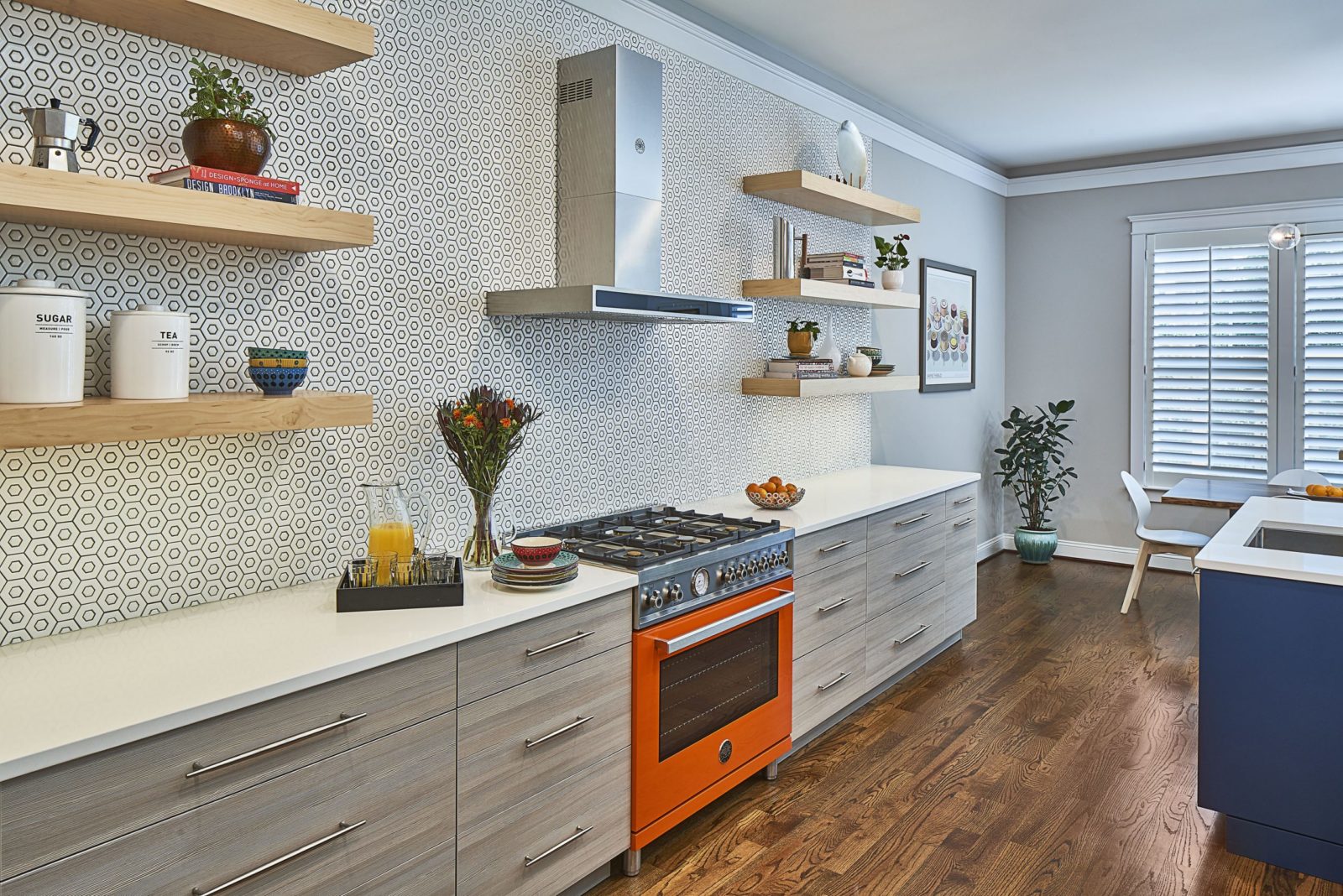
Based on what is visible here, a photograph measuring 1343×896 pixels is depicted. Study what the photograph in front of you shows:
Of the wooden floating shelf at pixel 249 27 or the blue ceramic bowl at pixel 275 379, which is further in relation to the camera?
the blue ceramic bowl at pixel 275 379

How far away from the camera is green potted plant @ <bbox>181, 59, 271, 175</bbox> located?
1.85m

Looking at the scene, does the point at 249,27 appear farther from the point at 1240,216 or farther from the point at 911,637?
the point at 1240,216

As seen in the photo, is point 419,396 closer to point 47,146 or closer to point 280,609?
point 280,609

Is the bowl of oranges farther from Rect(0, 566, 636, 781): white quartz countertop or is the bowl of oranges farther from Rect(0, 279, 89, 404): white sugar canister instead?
Rect(0, 279, 89, 404): white sugar canister

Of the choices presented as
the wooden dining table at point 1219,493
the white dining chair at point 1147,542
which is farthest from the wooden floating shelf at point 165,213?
the white dining chair at point 1147,542

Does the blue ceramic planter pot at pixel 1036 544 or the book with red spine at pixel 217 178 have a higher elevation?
the book with red spine at pixel 217 178

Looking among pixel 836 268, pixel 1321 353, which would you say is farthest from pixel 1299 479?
pixel 836 268

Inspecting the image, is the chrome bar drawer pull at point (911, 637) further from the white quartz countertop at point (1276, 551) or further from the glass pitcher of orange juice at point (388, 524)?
the glass pitcher of orange juice at point (388, 524)

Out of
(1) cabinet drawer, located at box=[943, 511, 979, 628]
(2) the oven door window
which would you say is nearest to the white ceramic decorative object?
(1) cabinet drawer, located at box=[943, 511, 979, 628]

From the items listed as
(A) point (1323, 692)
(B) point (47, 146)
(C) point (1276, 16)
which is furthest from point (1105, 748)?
(B) point (47, 146)

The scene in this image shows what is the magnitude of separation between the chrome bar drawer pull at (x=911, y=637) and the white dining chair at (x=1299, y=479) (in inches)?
93.8

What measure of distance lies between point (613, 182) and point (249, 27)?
1.16m

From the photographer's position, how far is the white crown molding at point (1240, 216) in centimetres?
550

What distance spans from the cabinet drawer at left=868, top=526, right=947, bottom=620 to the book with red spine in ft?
8.23
